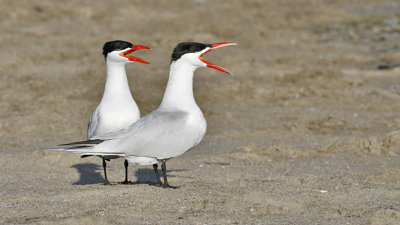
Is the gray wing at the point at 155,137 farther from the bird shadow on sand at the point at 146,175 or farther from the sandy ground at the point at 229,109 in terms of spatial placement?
the bird shadow on sand at the point at 146,175

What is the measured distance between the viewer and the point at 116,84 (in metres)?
6.18

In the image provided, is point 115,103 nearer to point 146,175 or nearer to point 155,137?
point 155,137

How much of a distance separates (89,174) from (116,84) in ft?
4.57

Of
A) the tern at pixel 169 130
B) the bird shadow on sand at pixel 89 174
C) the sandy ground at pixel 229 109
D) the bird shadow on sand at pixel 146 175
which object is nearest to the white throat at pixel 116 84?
the tern at pixel 169 130

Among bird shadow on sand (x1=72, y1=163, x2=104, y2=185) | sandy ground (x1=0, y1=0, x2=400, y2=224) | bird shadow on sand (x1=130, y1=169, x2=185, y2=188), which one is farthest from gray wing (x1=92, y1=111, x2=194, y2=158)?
bird shadow on sand (x1=72, y1=163, x2=104, y2=185)

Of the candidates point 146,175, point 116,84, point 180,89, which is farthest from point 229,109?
point 180,89

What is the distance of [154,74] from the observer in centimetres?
1234

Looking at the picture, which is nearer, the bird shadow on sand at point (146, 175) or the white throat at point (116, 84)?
the white throat at point (116, 84)

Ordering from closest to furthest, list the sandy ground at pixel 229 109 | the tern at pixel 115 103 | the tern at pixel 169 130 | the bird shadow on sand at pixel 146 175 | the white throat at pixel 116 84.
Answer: the sandy ground at pixel 229 109, the tern at pixel 169 130, the tern at pixel 115 103, the white throat at pixel 116 84, the bird shadow on sand at pixel 146 175

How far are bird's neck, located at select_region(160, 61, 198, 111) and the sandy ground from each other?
2.21ft

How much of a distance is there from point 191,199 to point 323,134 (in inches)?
181

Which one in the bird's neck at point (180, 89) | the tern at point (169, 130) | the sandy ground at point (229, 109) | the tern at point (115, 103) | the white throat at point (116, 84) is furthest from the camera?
the white throat at point (116, 84)

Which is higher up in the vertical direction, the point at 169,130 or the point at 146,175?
the point at 169,130

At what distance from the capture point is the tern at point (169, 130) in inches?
206
